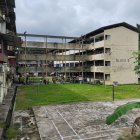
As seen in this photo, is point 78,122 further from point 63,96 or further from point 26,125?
point 63,96

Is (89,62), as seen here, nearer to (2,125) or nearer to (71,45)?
(71,45)

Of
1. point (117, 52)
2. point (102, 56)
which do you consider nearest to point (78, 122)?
point (102, 56)

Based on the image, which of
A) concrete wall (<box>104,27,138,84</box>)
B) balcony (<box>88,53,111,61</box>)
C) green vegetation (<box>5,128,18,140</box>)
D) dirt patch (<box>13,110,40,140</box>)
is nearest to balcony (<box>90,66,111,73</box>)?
Result: concrete wall (<box>104,27,138,84</box>)

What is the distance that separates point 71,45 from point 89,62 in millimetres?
7295

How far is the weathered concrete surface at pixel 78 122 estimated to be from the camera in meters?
14.3

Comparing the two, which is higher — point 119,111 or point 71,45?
point 71,45

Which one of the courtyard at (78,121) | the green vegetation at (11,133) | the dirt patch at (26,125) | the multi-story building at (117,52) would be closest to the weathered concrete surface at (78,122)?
the courtyard at (78,121)

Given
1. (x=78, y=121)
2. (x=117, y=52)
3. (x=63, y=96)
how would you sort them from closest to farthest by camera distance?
(x=78, y=121) < (x=63, y=96) < (x=117, y=52)

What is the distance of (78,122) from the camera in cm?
1712

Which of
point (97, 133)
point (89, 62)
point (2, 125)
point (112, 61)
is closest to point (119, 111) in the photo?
point (97, 133)

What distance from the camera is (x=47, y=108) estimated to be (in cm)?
2231

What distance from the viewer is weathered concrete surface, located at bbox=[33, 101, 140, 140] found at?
1426 cm

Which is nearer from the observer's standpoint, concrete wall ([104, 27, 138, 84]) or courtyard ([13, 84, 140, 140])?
courtyard ([13, 84, 140, 140])

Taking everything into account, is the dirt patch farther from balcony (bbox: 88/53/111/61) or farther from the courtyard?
balcony (bbox: 88/53/111/61)
